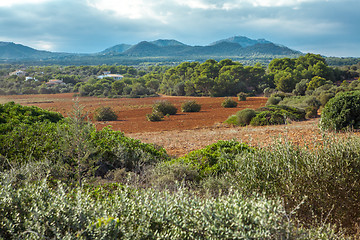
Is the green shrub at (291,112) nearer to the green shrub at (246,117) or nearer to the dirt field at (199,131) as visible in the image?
the dirt field at (199,131)

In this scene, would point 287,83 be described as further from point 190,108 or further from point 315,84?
point 190,108

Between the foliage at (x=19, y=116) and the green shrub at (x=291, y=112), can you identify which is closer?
the foliage at (x=19, y=116)

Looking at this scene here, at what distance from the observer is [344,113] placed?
8.52 metres

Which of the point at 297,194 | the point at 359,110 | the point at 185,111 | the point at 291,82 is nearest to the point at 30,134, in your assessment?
the point at 297,194

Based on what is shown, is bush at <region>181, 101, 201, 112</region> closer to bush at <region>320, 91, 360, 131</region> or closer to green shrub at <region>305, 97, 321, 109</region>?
green shrub at <region>305, 97, 321, 109</region>

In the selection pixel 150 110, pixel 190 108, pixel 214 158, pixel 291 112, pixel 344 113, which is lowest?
pixel 150 110

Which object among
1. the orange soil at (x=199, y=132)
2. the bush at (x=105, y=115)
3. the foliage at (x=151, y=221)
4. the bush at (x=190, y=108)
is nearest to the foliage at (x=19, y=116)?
the orange soil at (x=199, y=132)

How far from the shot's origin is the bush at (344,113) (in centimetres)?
853

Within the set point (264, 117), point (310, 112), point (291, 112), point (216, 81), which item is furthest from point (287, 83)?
point (264, 117)

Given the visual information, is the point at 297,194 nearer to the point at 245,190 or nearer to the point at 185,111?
the point at 245,190

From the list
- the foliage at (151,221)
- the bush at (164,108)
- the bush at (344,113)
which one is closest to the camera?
the foliage at (151,221)

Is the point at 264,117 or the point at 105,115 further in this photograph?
the point at 105,115

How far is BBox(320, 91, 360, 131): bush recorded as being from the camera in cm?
853

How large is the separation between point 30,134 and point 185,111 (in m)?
18.0
